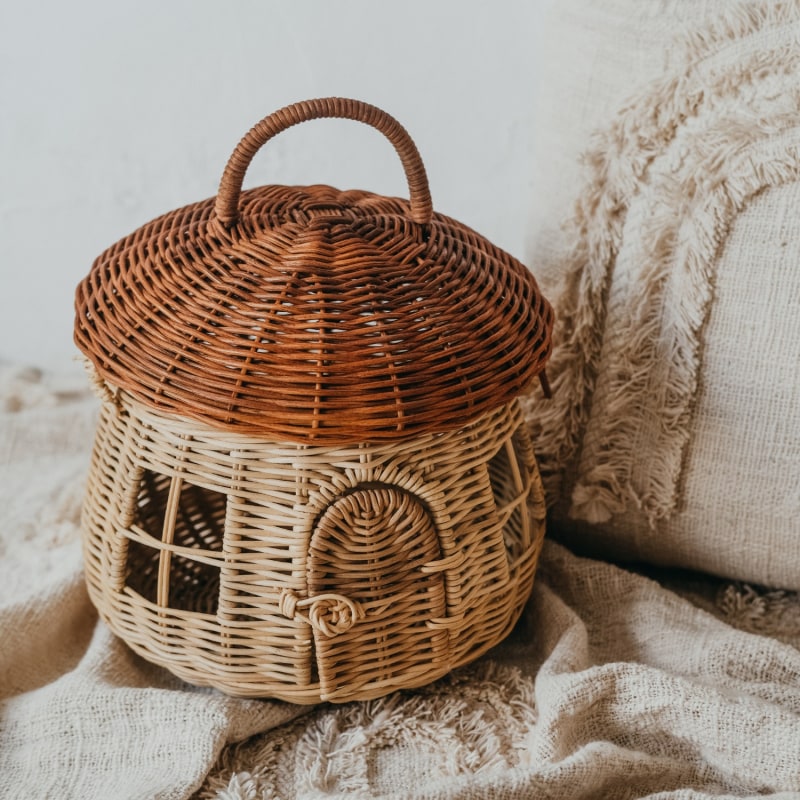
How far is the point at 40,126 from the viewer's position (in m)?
1.28

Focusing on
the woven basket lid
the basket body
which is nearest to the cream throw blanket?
the basket body

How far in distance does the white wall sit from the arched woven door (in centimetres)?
59

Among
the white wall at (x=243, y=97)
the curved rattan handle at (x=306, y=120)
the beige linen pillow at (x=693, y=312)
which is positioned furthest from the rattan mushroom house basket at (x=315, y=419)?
the white wall at (x=243, y=97)

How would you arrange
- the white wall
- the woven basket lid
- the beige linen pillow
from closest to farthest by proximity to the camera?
the woven basket lid < the beige linen pillow < the white wall

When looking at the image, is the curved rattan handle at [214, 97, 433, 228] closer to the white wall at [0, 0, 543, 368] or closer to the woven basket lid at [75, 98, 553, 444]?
the woven basket lid at [75, 98, 553, 444]

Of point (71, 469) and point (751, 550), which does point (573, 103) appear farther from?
point (71, 469)

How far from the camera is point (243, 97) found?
1.21 meters

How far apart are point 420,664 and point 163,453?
311mm

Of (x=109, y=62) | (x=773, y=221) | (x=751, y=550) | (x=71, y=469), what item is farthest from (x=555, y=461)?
(x=109, y=62)

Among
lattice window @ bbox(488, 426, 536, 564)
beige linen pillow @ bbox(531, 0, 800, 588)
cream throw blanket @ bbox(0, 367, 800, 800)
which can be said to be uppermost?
beige linen pillow @ bbox(531, 0, 800, 588)

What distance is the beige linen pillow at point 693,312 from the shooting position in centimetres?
90

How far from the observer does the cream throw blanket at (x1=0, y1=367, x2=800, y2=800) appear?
2.62ft

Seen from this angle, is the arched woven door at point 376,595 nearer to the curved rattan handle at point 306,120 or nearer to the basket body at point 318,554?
the basket body at point 318,554

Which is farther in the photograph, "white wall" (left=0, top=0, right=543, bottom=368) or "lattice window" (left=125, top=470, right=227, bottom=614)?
"white wall" (left=0, top=0, right=543, bottom=368)
